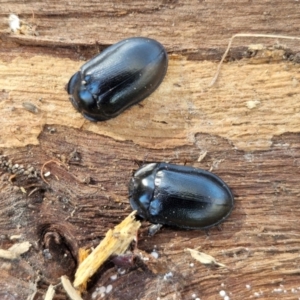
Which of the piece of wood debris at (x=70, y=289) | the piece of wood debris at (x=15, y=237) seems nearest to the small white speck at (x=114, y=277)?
the piece of wood debris at (x=70, y=289)

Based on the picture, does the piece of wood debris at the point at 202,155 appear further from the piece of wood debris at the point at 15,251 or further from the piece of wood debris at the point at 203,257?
the piece of wood debris at the point at 15,251

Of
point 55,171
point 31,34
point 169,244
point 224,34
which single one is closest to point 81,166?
point 55,171

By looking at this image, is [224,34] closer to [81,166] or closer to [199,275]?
[81,166]

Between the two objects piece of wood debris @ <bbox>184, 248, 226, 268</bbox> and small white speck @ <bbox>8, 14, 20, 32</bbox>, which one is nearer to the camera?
piece of wood debris @ <bbox>184, 248, 226, 268</bbox>

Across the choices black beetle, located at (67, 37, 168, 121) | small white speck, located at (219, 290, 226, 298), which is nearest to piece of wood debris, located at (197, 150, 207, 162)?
black beetle, located at (67, 37, 168, 121)

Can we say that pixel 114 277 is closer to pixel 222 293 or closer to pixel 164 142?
pixel 222 293

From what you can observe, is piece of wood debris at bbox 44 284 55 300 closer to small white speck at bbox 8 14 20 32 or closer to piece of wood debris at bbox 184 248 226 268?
piece of wood debris at bbox 184 248 226 268
